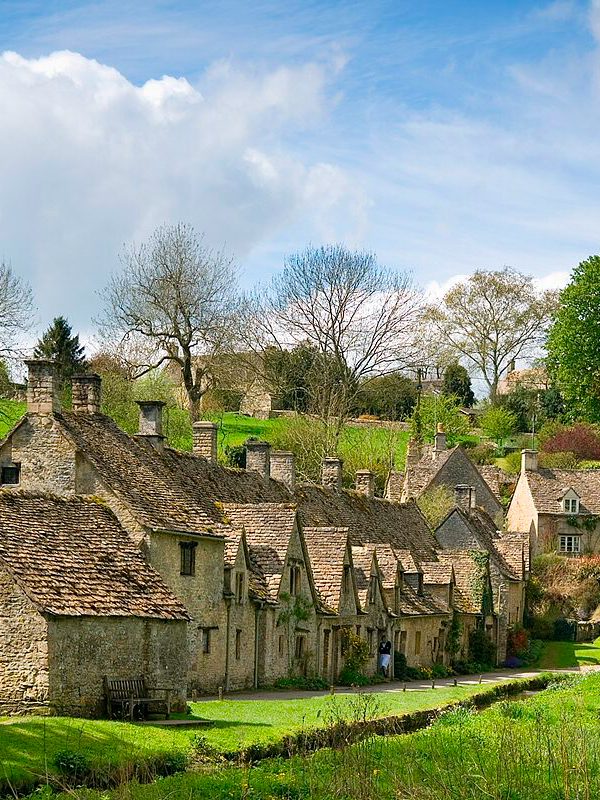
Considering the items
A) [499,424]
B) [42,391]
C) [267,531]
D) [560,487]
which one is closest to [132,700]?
[42,391]

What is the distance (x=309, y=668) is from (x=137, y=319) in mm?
30899

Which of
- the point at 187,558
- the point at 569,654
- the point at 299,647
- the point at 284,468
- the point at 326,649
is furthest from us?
the point at 569,654

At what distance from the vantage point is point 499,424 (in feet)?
393

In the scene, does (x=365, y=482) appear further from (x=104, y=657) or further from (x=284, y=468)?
(x=104, y=657)

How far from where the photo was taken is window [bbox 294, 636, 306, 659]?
49.6 meters

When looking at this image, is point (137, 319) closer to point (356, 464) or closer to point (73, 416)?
point (356, 464)

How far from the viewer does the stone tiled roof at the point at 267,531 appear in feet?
157

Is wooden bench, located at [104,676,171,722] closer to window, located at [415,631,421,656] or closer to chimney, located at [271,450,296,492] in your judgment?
chimney, located at [271,450,296,492]

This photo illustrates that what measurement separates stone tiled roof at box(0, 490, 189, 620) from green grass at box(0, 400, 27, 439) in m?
32.2

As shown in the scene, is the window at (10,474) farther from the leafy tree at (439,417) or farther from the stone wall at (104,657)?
the leafy tree at (439,417)

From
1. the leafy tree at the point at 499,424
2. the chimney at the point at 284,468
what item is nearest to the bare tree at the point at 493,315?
the leafy tree at the point at 499,424

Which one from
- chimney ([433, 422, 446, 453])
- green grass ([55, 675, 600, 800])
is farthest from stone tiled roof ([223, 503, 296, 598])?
chimney ([433, 422, 446, 453])

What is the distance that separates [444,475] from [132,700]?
2567 inches

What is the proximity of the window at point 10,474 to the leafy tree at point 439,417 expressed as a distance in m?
71.9
